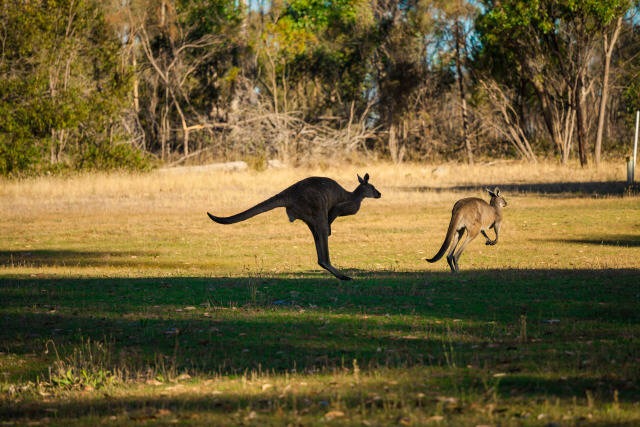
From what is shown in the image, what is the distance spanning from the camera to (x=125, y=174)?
35.9 metres

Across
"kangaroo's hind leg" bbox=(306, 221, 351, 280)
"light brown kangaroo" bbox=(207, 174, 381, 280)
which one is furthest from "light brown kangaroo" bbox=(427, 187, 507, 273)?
"kangaroo's hind leg" bbox=(306, 221, 351, 280)

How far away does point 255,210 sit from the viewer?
11.6m

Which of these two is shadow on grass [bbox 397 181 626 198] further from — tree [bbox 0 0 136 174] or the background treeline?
tree [bbox 0 0 136 174]

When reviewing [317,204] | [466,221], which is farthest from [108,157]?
[317,204]

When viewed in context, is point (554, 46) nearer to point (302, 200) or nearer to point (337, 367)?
point (302, 200)

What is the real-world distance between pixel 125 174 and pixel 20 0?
7717 mm

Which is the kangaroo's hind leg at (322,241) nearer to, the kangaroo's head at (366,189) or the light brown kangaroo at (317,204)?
the light brown kangaroo at (317,204)

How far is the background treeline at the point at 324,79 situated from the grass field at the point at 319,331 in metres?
15.9

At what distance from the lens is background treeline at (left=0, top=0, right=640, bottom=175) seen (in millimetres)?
36406

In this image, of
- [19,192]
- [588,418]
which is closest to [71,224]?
[19,192]

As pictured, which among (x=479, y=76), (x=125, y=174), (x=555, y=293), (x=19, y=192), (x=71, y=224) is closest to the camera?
(x=555, y=293)

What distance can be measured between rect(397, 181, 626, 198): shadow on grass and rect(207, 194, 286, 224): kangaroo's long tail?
19192 mm

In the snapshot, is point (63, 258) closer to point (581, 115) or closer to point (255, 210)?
point (255, 210)

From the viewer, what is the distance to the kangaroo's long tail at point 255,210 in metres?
11.3
